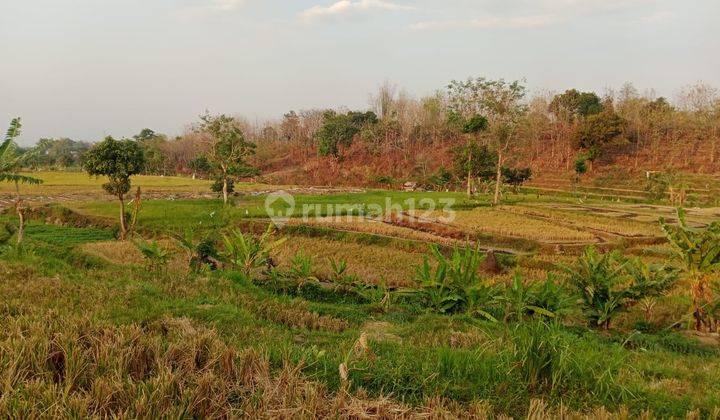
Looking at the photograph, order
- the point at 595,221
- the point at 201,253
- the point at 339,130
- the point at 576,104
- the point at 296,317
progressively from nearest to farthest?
the point at 296,317
the point at 201,253
the point at 595,221
the point at 576,104
the point at 339,130

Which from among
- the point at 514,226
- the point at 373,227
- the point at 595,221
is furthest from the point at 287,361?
the point at 595,221

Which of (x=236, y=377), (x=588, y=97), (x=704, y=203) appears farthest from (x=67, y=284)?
(x=588, y=97)

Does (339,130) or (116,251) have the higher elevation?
(339,130)

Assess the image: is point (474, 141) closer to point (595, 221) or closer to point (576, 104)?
point (595, 221)

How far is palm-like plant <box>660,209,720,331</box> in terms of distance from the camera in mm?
5469

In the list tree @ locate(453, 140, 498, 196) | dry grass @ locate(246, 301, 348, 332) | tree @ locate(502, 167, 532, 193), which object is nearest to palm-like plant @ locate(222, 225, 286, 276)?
dry grass @ locate(246, 301, 348, 332)

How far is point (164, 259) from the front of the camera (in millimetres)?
7332

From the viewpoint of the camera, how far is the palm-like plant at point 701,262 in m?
5.47

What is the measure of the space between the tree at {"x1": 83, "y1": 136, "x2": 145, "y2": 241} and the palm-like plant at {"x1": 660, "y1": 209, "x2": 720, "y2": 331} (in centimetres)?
1462

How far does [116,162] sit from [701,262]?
15.7 m

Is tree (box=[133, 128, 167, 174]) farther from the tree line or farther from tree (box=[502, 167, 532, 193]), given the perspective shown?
tree (box=[502, 167, 532, 193])

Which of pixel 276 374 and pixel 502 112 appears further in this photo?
pixel 502 112

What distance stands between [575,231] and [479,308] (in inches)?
421

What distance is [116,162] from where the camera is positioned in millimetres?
14555
